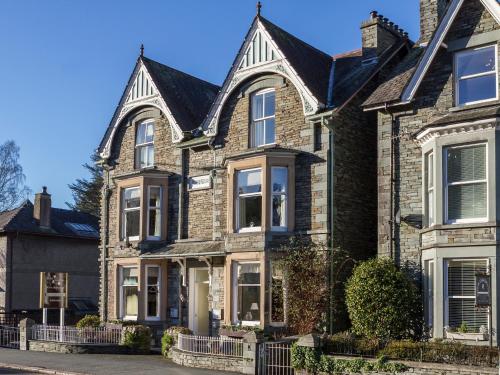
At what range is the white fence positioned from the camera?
24875mm

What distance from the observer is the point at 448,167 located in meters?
19.4

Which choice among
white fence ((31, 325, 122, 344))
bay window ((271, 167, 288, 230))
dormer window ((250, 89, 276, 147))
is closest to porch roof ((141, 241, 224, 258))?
bay window ((271, 167, 288, 230))

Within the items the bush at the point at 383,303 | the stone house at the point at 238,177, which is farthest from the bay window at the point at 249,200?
the bush at the point at 383,303

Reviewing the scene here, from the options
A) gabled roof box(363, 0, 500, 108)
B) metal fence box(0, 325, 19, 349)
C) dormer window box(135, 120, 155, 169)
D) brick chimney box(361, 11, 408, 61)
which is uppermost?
brick chimney box(361, 11, 408, 61)

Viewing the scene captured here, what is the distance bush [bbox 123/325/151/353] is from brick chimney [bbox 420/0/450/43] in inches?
530

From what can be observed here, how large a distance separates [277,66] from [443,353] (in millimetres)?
11452

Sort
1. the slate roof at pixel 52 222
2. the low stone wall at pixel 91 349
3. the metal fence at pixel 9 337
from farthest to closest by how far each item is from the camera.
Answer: the slate roof at pixel 52 222 → the metal fence at pixel 9 337 → the low stone wall at pixel 91 349

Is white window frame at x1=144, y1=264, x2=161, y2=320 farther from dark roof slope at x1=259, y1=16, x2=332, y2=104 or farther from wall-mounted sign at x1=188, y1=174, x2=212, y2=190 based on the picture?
dark roof slope at x1=259, y1=16, x2=332, y2=104

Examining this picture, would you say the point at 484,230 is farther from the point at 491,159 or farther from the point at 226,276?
the point at 226,276

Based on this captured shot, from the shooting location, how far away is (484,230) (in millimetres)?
18469

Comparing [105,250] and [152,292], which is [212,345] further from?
[105,250]

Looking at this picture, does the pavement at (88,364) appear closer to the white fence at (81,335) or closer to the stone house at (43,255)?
the white fence at (81,335)

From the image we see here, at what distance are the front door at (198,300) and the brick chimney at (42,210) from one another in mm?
15305

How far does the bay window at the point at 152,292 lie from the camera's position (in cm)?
2708
